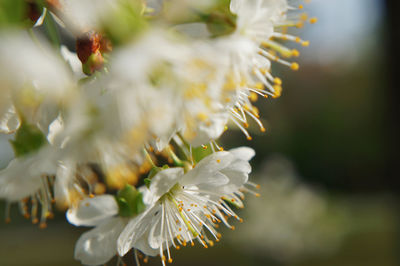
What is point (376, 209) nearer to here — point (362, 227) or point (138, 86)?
point (362, 227)

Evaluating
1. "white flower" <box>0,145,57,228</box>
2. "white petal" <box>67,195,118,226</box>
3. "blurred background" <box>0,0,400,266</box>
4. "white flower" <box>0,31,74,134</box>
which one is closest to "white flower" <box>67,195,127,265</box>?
"white petal" <box>67,195,118,226</box>

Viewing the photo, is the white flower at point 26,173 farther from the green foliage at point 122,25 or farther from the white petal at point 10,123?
the green foliage at point 122,25

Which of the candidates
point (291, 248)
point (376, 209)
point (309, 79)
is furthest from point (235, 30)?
point (309, 79)

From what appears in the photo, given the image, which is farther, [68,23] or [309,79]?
[309,79]

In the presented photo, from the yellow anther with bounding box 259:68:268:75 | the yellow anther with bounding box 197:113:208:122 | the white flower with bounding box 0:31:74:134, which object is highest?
the white flower with bounding box 0:31:74:134

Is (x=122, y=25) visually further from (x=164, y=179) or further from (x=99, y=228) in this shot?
(x=99, y=228)

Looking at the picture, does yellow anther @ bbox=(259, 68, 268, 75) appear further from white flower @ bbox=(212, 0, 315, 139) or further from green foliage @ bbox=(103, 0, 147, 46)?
green foliage @ bbox=(103, 0, 147, 46)

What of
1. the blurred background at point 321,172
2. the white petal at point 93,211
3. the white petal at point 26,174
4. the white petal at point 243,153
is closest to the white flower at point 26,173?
the white petal at point 26,174
